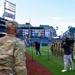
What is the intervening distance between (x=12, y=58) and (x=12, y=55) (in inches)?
1.9

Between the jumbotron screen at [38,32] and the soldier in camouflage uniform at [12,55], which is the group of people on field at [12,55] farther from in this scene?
the jumbotron screen at [38,32]

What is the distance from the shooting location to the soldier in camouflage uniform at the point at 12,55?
492 centimetres

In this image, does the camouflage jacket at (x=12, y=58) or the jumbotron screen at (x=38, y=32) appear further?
the jumbotron screen at (x=38, y=32)

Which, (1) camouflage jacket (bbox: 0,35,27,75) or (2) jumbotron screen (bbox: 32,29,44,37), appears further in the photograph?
(2) jumbotron screen (bbox: 32,29,44,37)

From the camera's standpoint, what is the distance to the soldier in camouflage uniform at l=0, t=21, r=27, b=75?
4918 mm

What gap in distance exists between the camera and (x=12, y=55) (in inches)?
195

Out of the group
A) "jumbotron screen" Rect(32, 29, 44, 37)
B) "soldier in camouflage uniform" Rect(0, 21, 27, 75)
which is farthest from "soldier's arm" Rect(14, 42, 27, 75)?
"jumbotron screen" Rect(32, 29, 44, 37)

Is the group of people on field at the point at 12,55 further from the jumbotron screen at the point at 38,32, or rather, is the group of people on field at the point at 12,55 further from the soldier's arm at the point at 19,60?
the jumbotron screen at the point at 38,32

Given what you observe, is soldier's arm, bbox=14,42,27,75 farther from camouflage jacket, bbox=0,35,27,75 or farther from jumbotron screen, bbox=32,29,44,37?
jumbotron screen, bbox=32,29,44,37

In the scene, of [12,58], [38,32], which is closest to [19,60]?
[12,58]

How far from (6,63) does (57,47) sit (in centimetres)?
2961

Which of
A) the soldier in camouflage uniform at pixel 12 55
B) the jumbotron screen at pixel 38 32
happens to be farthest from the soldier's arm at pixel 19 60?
the jumbotron screen at pixel 38 32

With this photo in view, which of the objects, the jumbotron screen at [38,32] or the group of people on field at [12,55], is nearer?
the group of people on field at [12,55]

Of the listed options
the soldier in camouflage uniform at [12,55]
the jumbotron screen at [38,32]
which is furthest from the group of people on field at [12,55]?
the jumbotron screen at [38,32]
